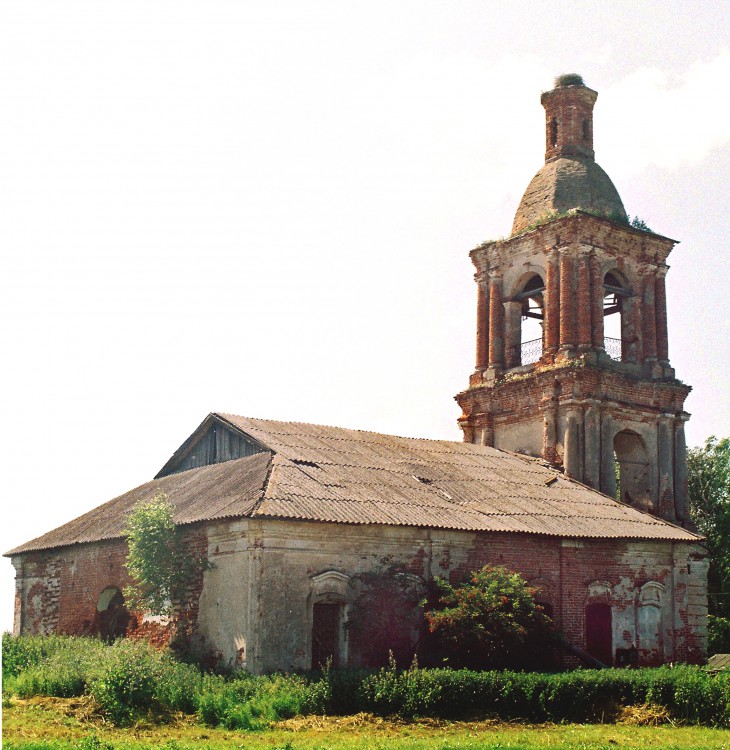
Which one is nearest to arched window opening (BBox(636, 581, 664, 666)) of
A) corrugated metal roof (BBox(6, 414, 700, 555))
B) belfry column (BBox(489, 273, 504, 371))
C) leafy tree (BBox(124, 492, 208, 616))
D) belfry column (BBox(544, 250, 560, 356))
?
corrugated metal roof (BBox(6, 414, 700, 555))

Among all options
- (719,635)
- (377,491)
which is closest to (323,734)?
(377,491)

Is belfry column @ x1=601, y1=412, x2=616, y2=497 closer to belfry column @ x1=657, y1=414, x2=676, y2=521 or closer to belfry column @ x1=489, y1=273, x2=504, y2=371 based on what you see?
belfry column @ x1=657, y1=414, x2=676, y2=521

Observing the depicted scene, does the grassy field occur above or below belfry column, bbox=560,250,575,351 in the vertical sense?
below

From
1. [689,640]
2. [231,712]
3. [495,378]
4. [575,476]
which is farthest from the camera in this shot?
[495,378]

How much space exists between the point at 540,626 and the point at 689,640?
5.97 meters

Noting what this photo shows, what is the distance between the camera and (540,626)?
17.8 meters

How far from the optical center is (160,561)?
17.9 metres

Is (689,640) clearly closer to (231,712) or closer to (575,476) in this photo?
(575,476)

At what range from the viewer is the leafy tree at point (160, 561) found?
58.6 ft

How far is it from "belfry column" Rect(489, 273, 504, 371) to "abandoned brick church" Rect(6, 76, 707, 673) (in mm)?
56

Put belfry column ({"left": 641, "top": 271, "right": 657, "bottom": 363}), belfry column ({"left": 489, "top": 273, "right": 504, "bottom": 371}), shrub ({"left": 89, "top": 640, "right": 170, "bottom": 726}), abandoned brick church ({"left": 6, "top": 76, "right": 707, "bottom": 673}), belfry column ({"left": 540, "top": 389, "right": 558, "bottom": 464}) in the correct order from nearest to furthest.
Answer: shrub ({"left": 89, "top": 640, "right": 170, "bottom": 726}) < abandoned brick church ({"left": 6, "top": 76, "right": 707, "bottom": 673}) < belfry column ({"left": 540, "top": 389, "right": 558, "bottom": 464}) < belfry column ({"left": 641, "top": 271, "right": 657, "bottom": 363}) < belfry column ({"left": 489, "top": 273, "right": 504, "bottom": 371})

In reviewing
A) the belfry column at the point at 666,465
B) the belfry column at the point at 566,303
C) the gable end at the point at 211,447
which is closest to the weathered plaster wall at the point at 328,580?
the gable end at the point at 211,447

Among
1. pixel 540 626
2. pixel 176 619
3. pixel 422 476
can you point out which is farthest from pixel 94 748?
pixel 422 476

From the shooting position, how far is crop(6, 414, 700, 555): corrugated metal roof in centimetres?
1744
